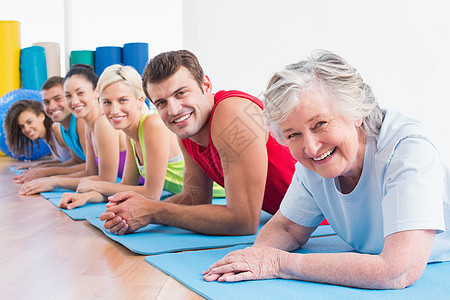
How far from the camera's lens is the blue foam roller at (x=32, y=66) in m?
6.72

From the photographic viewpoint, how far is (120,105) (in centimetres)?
277

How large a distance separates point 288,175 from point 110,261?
2.75 ft

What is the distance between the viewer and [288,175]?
2.16 metres

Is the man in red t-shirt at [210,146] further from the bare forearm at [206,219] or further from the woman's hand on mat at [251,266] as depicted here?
the woman's hand on mat at [251,266]

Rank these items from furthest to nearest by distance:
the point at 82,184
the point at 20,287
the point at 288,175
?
the point at 82,184, the point at 288,175, the point at 20,287

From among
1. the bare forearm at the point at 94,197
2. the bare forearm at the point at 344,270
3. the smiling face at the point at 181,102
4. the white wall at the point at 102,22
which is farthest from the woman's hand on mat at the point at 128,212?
the white wall at the point at 102,22

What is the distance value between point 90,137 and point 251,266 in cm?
253

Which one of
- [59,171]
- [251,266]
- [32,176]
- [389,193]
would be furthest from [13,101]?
[389,193]

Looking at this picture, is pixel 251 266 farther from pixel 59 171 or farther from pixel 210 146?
pixel 59 171

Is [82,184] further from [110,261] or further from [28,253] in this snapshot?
[110,261]

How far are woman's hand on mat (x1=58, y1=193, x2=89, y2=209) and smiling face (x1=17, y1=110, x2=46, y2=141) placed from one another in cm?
200

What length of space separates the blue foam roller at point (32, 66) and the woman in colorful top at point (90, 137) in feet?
11.3

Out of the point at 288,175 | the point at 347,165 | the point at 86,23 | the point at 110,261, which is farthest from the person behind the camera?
the point at 86,23

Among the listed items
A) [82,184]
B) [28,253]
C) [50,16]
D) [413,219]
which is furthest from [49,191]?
[50,16]
